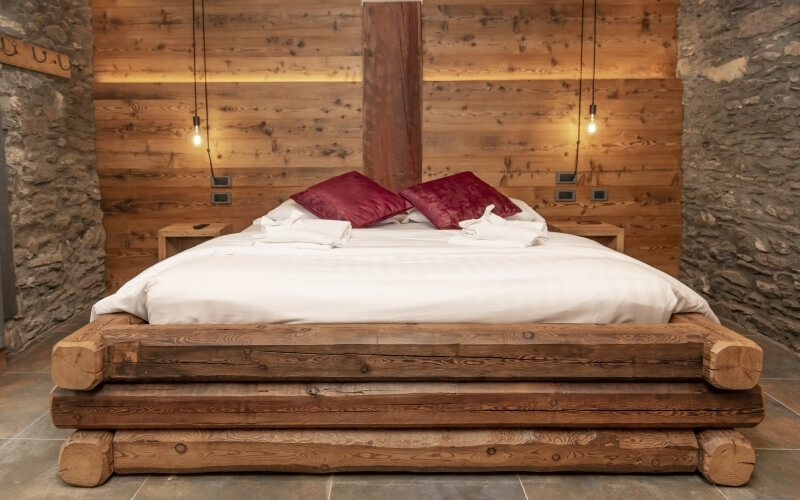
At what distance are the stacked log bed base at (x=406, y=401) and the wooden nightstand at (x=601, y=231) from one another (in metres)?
2.11

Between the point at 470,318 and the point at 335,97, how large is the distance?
286 cm

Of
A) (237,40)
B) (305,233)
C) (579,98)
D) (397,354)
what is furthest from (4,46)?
(579,98)

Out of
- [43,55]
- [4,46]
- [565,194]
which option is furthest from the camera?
[565,194]

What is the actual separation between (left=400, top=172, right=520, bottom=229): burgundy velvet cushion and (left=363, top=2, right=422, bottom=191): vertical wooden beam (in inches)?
26.3

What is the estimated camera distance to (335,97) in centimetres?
465

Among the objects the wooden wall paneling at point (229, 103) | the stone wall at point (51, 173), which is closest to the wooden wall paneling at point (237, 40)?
the wooden wall paneling at point (229, 103)

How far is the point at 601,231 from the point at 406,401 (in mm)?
2619

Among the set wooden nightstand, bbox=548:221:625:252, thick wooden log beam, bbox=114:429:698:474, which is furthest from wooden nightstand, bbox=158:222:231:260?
wooden nightstand, bbox=548:221:625:252

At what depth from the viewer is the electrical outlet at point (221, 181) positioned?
15.5 feet

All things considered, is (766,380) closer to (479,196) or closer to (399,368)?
(479,196)

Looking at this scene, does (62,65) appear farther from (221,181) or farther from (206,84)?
(221,181)

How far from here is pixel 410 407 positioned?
2.19 m

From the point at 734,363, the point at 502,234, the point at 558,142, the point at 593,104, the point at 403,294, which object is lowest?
the point at 734,363

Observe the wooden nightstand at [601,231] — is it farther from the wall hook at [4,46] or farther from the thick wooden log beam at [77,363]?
the wall hook at [4,46]
